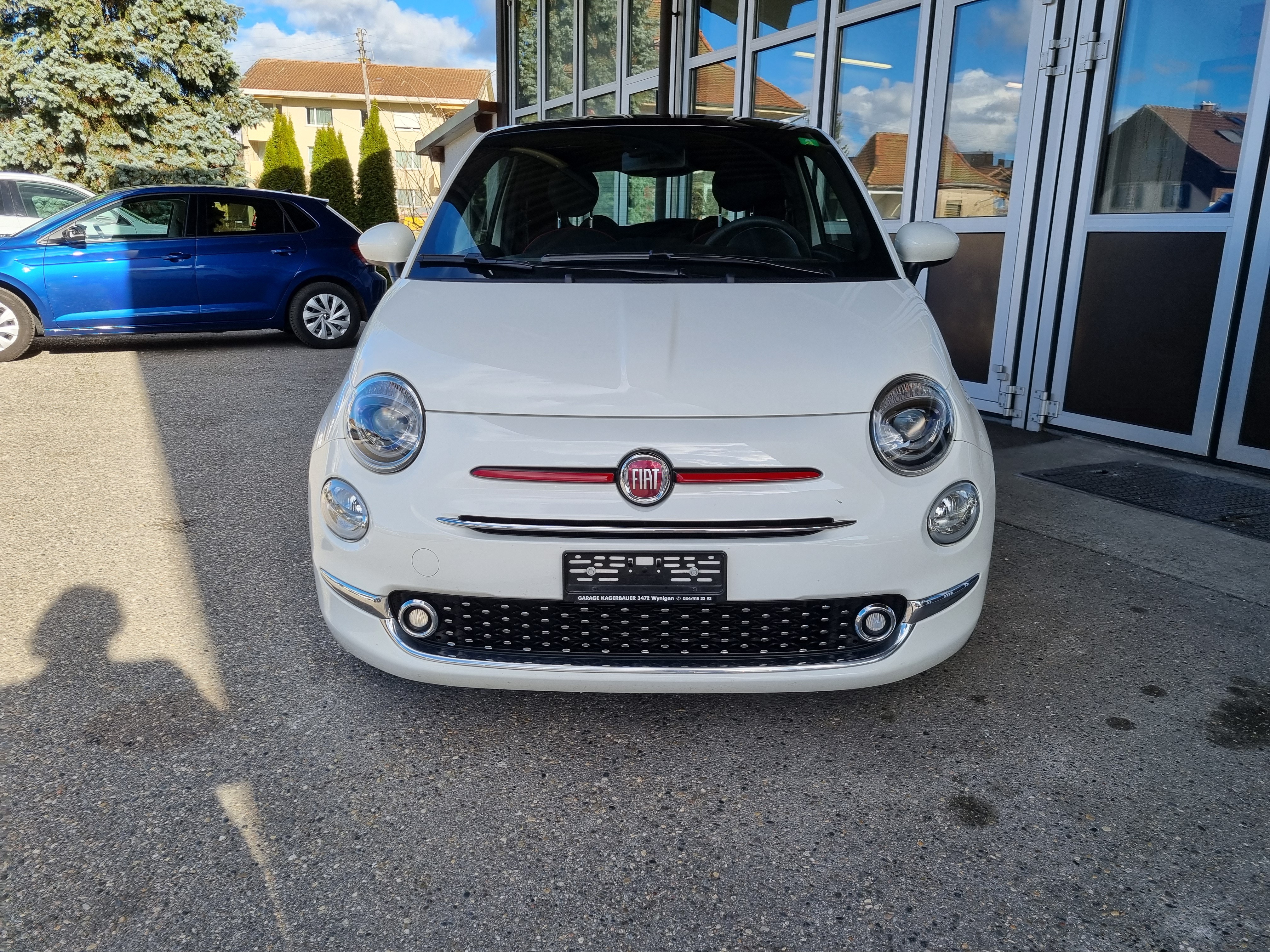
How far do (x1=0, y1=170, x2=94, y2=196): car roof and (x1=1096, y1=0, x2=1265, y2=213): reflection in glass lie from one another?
9755mm

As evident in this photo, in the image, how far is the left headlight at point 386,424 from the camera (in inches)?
83.1

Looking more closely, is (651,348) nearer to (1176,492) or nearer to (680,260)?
(680,260)

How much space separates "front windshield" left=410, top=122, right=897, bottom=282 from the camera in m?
2.85

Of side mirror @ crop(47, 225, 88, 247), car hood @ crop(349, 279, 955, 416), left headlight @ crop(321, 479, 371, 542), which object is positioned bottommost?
left headlight @ crop(321, 479, 371, 542)

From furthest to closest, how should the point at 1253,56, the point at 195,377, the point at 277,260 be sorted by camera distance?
the point at 277,260, the point at 195,377, the point at 1253,56

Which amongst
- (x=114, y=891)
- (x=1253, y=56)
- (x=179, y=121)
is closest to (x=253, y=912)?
(x=114, y=891)

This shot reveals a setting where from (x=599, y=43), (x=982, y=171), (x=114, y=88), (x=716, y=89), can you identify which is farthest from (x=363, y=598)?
(x=114, y=88)

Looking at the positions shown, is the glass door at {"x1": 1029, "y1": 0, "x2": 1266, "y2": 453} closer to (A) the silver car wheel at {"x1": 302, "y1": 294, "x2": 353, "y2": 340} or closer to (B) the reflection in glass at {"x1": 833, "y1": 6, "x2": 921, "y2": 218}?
(B) the reflection in glass at {"x1": 833, "y1": 6, "x2": 921, "y2": 218}

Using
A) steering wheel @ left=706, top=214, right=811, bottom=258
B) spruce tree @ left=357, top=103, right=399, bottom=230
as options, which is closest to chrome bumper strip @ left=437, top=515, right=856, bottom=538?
steering wheel @ left=706, top=214, right=811, bottom=258

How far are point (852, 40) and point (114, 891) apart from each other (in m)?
6.86

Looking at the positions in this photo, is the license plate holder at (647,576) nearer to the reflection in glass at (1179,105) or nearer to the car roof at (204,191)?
the reflection in glass at (1179,105)

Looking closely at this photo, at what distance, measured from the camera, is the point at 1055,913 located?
5.65ft

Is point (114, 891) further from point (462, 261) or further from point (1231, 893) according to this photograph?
point (1231, 893)

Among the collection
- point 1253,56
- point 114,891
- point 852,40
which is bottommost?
point 114,891
